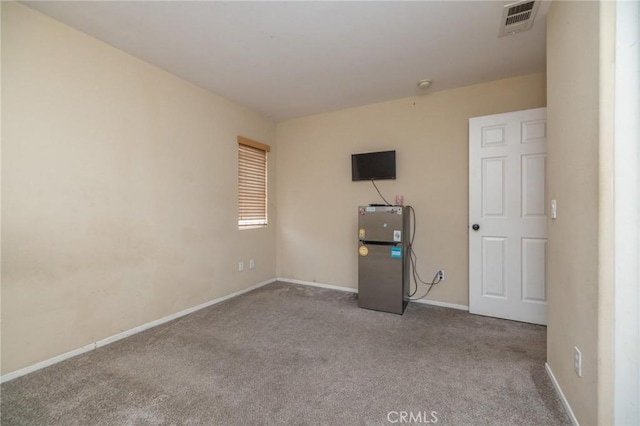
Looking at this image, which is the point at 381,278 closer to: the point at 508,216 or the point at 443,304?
the point at 443,304

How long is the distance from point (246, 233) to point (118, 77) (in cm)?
218

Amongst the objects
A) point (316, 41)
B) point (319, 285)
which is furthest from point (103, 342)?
point (316, 41)

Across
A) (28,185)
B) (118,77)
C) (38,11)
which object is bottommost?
(28,185)

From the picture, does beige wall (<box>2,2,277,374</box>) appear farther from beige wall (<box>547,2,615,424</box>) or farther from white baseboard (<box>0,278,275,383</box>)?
beige wall (<box>547,2,615,424</box>)

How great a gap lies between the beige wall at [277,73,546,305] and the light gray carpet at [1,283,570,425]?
1021 mm

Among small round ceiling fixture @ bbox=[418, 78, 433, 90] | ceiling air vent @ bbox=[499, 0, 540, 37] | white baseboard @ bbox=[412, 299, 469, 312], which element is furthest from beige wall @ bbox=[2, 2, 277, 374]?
ceiling air vent @ bbox=[499, 0, 540, 37]

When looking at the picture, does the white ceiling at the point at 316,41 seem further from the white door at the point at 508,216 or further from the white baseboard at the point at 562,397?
the white baseboard at the point at 562,397

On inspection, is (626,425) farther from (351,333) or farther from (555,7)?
(555,7)

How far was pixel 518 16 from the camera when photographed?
1.96 metres

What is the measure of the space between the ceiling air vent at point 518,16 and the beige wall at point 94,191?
2966 mm

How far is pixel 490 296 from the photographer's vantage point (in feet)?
9.23

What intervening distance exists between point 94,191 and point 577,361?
3436mm

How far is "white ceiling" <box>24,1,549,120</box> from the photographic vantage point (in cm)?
190

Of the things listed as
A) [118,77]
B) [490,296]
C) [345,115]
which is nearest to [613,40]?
[490,296]
